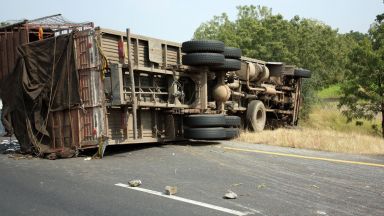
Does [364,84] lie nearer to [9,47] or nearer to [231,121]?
[231,121]

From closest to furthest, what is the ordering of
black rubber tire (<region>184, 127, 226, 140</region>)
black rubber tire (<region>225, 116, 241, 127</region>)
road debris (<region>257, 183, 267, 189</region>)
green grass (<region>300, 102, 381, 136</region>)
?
1. road debris (<region>257, 183, 267, 189</region>)
2. black rubber tire (<region>184, 127, 226, 140</region>)
3. black rubber tire (<region>225, 116, 241, 127</region>)
4. green grass (<region>300, 102, 381, 136</region>)

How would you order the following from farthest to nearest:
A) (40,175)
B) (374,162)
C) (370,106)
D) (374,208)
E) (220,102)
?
(370,106) → (220,102) → (374,162) → (40,175) → (374,208)

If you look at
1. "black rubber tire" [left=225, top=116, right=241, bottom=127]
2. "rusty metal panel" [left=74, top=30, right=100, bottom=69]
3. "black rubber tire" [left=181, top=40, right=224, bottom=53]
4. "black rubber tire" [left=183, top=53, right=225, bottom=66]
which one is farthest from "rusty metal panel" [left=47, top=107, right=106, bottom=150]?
"black rubber tire" [left=225, top=116, right=241, bottom=127]

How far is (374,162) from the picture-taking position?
8758 millimetres

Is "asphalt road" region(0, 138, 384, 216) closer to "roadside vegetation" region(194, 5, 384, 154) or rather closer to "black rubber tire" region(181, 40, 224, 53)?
"roadside vegetation" region(194, 5, 384, 154)

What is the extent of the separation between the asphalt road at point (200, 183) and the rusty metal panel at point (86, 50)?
213 cm

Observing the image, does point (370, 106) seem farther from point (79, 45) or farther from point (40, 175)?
point (40, 175)

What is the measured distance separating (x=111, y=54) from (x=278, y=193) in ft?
18.9

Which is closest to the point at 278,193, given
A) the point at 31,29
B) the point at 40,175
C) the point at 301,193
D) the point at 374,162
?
the point at 301,193

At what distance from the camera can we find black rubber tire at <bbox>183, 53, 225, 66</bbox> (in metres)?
11.8

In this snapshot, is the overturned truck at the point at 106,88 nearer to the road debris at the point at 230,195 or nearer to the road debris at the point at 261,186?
the road debris at the point at 261,186

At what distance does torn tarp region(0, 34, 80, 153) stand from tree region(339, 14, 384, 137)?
17680 millimetres

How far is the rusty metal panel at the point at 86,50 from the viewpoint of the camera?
9953mm

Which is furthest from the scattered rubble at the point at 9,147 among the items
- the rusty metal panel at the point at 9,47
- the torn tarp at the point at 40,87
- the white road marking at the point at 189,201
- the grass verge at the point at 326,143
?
the grass verge at the point at 326,143
